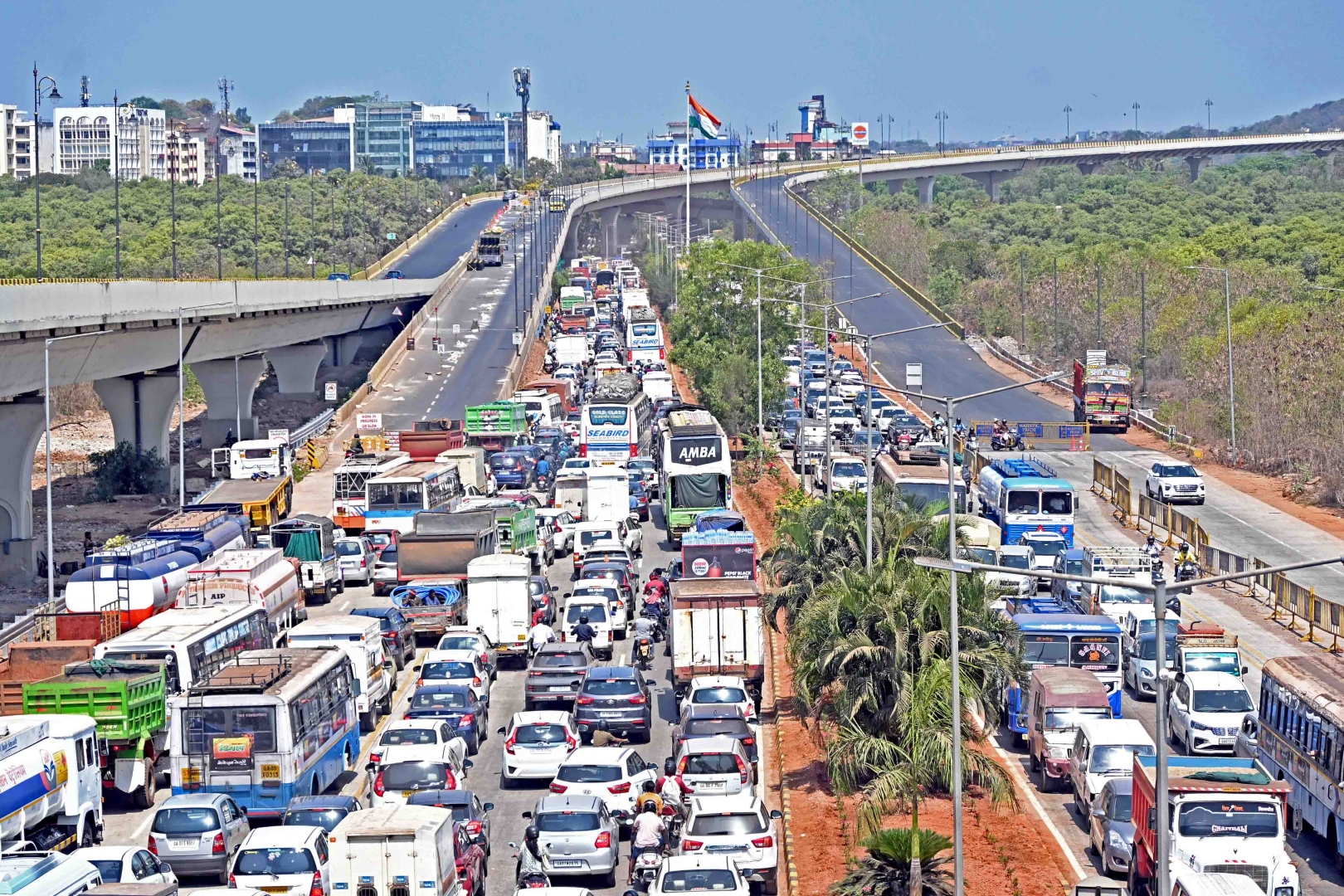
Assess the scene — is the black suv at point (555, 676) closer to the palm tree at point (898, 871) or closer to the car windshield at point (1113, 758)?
the car windshield at point (1113, 758)

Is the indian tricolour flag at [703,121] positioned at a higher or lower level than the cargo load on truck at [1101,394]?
higher

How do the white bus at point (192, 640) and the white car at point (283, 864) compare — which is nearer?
the white car at point (283, 864)

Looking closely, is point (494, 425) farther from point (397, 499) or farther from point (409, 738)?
point (409, 738)

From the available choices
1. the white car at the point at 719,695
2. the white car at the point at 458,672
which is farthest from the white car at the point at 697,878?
the white car at the point at 458,672

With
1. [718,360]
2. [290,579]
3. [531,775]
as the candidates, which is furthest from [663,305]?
[531,775]

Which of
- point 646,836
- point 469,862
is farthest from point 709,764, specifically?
point 469,862

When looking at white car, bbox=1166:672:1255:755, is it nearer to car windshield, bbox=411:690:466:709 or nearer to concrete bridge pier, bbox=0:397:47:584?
car windshield, bbox=411:690:466:709

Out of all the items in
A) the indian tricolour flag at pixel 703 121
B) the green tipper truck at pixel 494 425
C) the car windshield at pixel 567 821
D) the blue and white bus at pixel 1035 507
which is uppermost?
the indian tricolour flag at pixel 703 121
